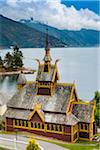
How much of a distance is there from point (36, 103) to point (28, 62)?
0.62 meters

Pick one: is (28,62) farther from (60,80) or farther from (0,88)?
(0,88)

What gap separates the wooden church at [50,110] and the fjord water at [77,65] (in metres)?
0.11

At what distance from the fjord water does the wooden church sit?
111 mm

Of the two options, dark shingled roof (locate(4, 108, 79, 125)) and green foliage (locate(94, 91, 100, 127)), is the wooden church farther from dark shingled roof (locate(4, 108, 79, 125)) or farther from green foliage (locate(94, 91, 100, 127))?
green foliage (locate(94, 91, 100, 127))

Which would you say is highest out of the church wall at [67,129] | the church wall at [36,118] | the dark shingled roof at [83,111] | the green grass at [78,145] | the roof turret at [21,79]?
the roof turret at [21,79]

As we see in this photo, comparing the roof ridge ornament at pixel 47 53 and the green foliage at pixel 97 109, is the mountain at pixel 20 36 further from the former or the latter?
the green foliage at pixel 97 109

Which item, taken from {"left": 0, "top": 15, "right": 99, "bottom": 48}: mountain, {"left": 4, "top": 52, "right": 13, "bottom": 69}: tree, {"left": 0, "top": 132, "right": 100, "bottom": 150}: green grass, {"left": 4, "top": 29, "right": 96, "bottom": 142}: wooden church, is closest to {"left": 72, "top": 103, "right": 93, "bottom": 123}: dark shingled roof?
{"left": 4, "top": 29, "right": 96, "bottom": 142}: wooden church

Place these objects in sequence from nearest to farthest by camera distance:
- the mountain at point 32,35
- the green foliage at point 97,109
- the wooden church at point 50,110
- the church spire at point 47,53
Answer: the mountain at point 32,35, the church spire at point 47,53, the wooden church at point 50,110, the green foliage at point 97,109

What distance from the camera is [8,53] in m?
5.19

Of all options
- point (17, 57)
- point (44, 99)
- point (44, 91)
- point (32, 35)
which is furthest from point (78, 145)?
point (32, 35)

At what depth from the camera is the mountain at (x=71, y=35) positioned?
166 inches

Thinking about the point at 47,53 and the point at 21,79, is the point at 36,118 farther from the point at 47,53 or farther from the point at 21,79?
the point at 47,53

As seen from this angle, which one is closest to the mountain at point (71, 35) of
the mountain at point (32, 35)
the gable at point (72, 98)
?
the mountain at point (32, 35)

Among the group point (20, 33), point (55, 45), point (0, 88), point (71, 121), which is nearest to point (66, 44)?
point (55, 45)
